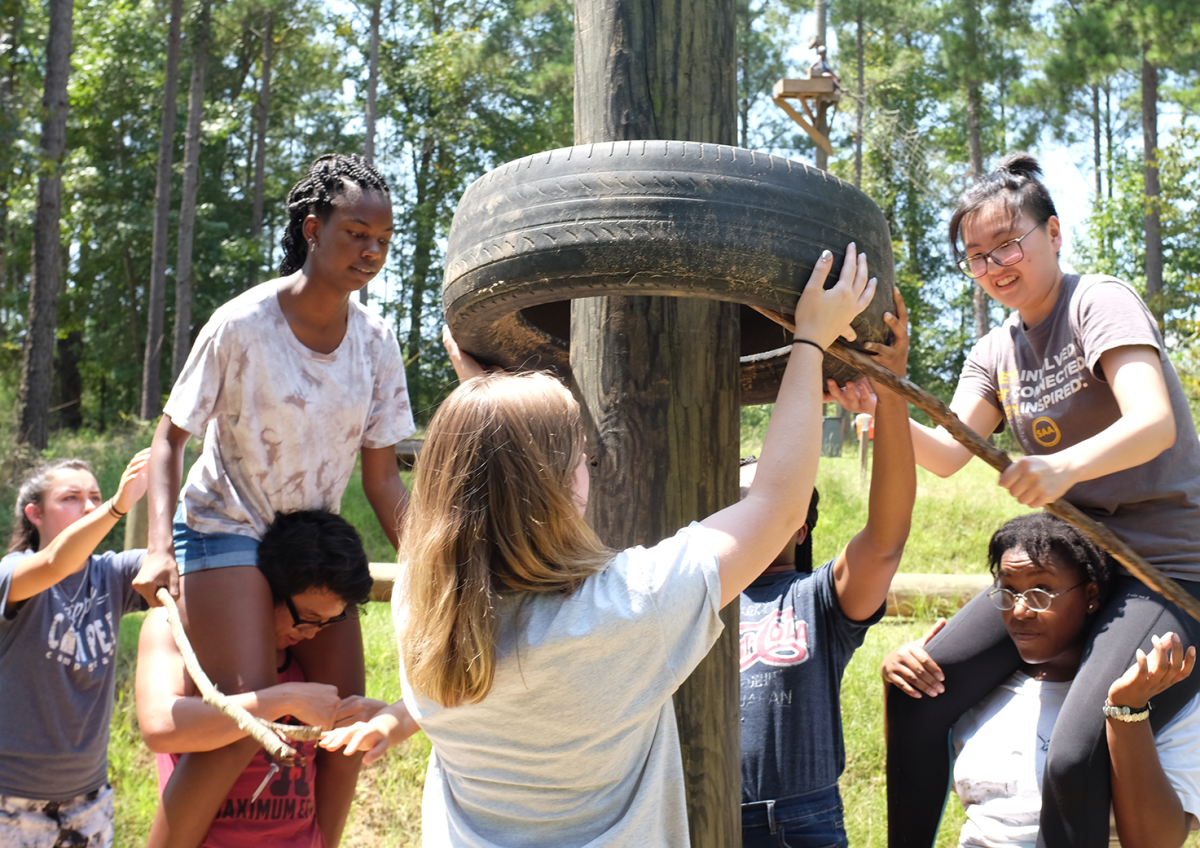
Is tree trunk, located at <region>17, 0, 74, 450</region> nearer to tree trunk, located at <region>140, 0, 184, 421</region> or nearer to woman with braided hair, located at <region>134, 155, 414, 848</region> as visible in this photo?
tree trunk, located at <region>140, 0, 184, 421</region>

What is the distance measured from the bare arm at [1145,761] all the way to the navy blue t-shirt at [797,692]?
0.61m

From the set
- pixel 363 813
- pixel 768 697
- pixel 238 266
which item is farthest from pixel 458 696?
pixel 238 266

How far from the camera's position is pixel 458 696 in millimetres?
1603

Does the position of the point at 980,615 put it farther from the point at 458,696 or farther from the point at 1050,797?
the point at 458,696

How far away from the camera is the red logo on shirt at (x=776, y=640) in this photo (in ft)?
8.78

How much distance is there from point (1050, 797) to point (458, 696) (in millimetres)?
1747

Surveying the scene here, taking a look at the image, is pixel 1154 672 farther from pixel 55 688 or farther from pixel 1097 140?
pixel 1097 140

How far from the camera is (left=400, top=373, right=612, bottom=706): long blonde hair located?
5.26ft

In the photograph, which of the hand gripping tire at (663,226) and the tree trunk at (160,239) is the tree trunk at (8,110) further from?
the hand gripping tire at (663,226)

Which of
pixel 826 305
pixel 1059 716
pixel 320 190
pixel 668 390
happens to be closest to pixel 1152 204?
pixel 1059 716

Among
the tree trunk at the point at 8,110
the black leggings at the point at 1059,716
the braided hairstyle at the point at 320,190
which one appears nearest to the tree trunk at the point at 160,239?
the tree trunk at the point at 8,110

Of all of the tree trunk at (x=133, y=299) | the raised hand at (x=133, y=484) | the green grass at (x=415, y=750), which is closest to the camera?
the raised hand at (x=133, y=484)

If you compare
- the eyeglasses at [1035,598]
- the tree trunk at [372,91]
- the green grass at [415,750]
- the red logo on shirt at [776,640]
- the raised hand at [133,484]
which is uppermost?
the tree trunk at [372,91]

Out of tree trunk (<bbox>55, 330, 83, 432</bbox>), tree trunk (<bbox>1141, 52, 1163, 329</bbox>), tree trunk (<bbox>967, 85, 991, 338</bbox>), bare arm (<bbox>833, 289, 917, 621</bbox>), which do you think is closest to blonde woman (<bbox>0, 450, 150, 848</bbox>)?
bare arm (<bbox>833, 289, 917, 621</bbox>)
